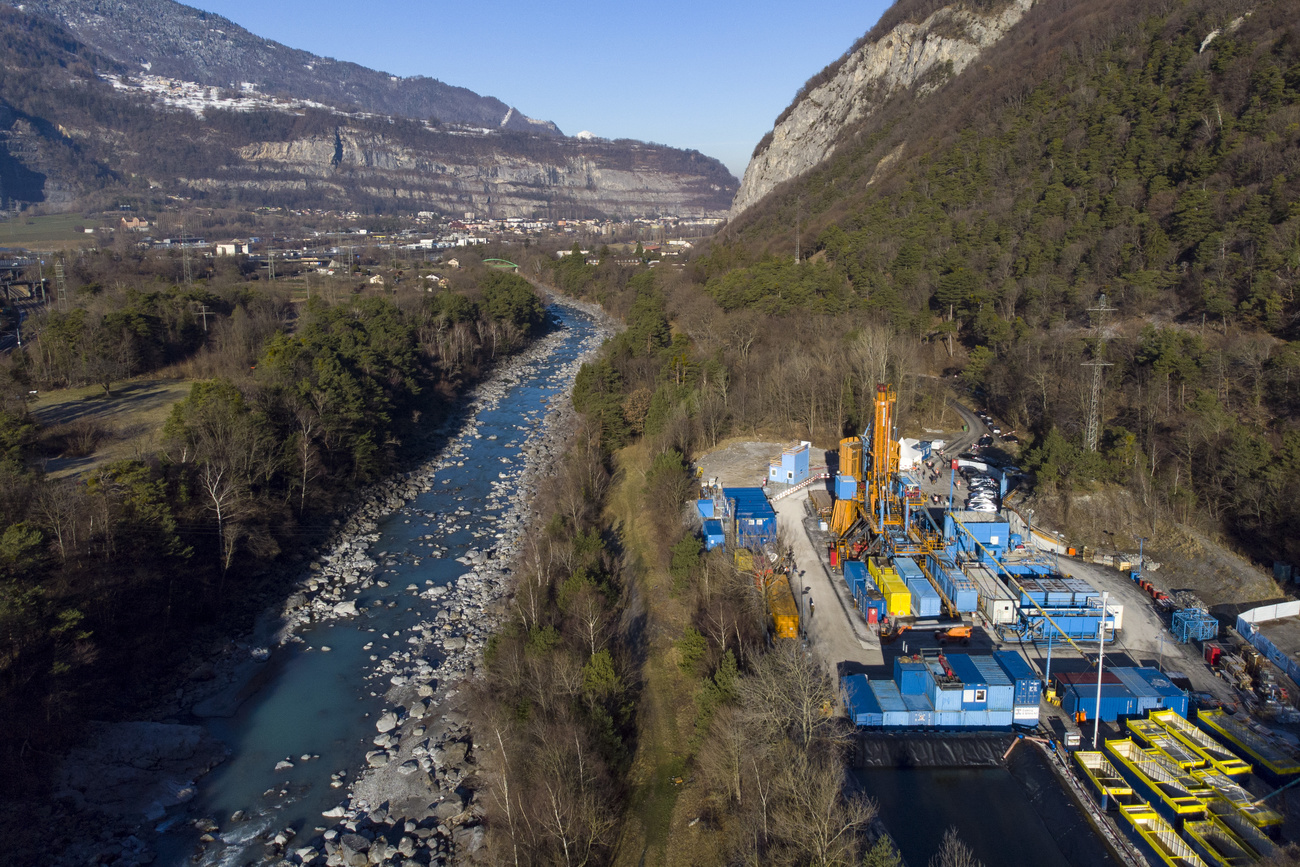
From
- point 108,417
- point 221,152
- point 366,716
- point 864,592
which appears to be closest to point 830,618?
point 864,592

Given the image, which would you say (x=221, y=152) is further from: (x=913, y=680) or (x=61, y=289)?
(x=913, y=680)

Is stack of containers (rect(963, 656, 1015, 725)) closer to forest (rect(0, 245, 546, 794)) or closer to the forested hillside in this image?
the forested hillside

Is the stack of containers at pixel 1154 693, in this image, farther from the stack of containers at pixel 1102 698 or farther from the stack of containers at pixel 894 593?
the stack of containers at pixel 894 593

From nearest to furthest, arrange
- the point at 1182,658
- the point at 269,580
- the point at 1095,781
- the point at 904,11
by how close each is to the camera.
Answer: the point at 1095,781 → the point at 1182,658 → the point at 269,580 → the point at 904,11

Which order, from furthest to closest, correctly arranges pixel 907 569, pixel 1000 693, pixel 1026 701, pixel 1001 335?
pixel 1001 335 < pixel 907 569 < pixel 1026 701 < pixel 1000 693

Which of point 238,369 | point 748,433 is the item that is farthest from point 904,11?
point 238,369

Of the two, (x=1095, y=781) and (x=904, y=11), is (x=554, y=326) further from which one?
(x=1095, y=781)

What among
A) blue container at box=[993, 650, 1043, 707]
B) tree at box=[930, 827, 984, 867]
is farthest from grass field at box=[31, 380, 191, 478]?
blue container at box=[993, 650, 1043, 707]
